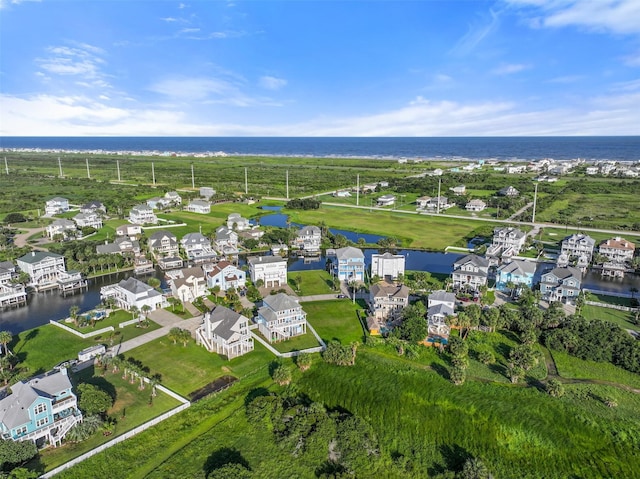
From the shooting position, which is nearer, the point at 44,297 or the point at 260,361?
the point at 260,361

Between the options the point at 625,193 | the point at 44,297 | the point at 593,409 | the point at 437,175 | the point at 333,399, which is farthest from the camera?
the point at 437,175

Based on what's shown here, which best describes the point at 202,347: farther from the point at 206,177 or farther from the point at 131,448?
the point at 206,177

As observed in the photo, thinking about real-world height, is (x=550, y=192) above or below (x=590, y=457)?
above

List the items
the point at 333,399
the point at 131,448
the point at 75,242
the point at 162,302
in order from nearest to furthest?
1. the point at 131,448
2. the point at 333,399
3. the point at 162,302
4. the point at 75,242

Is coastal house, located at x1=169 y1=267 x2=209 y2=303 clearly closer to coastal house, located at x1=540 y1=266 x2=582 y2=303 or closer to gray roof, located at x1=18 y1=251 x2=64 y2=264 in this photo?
gray roof, located at x1=18 y1=251 x2=64 y2=264

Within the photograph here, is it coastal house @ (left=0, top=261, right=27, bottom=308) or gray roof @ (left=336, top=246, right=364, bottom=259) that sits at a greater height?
gray roof @ (left=336, top=246, right=364, bottom=259)

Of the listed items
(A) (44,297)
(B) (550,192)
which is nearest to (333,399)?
(A) (44,297)

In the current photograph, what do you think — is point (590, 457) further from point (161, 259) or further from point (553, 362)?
point (161, 259)

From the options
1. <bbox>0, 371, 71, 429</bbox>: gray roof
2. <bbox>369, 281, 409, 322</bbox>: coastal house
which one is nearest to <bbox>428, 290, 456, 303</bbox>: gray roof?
<bbox>369, 281, 409, 322</bbox>: coastal house
